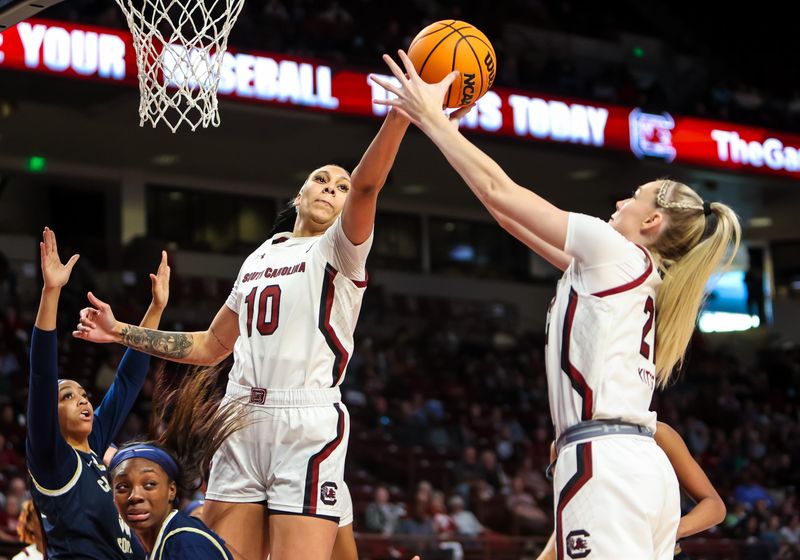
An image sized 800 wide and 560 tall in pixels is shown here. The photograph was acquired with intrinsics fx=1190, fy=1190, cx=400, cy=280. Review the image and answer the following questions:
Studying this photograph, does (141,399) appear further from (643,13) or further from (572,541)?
(643,13)

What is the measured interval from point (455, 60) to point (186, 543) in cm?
169

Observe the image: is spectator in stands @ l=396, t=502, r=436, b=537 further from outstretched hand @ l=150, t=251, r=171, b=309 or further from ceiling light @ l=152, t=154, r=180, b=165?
ceiling light @ l=152, t=154, r=180, b=165

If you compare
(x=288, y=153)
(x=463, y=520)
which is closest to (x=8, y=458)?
(x=463, y=520)

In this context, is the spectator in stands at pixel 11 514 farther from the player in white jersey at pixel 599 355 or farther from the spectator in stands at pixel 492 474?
the player in white jersey at pixel 599 355

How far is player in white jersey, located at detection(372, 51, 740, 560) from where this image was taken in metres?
3.18

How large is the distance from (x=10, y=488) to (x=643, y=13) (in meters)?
17.0

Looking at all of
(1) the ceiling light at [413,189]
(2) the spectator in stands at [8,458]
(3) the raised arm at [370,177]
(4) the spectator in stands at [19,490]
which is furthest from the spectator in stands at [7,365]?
(3) the raised arm at [370,177]

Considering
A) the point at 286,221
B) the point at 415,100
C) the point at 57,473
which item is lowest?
the point at 57,473

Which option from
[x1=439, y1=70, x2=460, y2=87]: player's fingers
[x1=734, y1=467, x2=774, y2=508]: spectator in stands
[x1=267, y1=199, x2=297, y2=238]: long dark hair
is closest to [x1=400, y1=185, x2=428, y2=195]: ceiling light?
[x1=734, y1=467, x2=774, y2=508]: spectator in stands

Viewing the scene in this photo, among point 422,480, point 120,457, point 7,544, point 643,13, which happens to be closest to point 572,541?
point 120,457

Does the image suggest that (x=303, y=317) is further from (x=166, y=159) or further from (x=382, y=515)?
(x=166, y=159)

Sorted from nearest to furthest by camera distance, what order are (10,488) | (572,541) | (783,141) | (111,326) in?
(572,541), (111,326), (10,488), (783,141)

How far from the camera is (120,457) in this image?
147 inches

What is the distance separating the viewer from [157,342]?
4383mm
